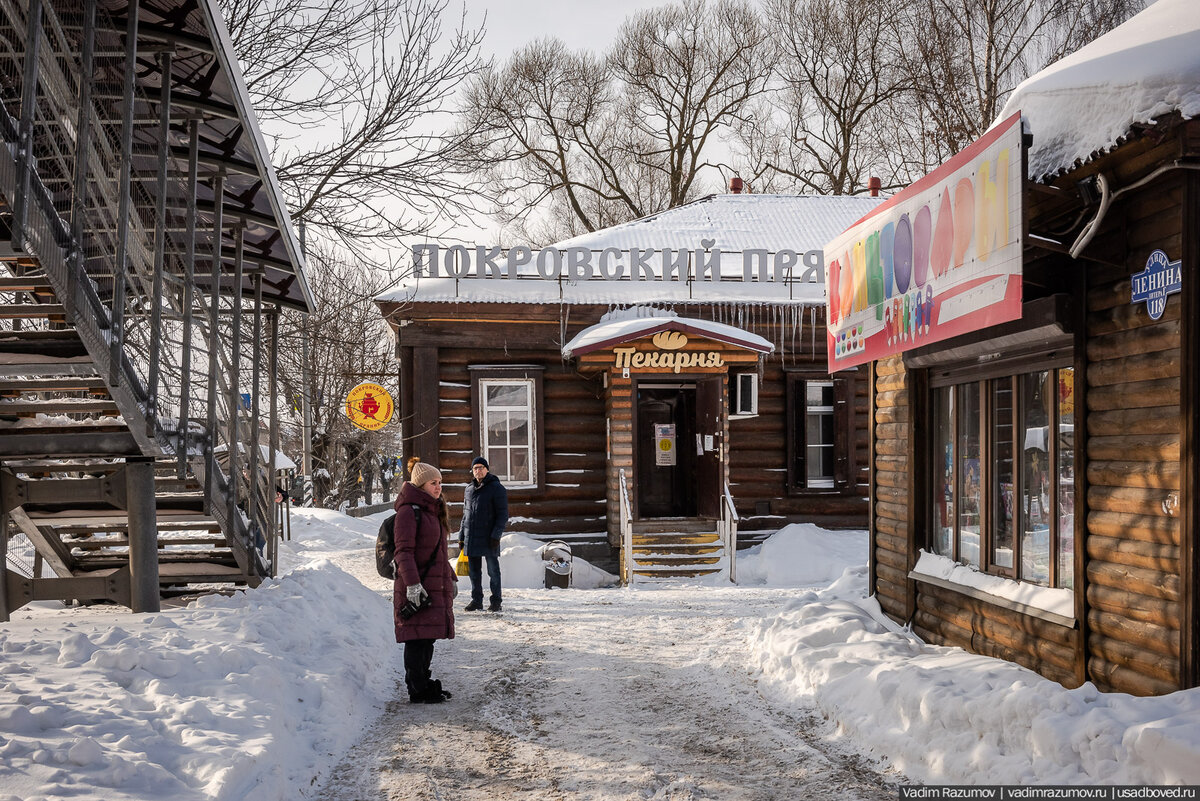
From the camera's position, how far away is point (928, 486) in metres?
8.25

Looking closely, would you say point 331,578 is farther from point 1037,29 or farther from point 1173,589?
point 1037,29

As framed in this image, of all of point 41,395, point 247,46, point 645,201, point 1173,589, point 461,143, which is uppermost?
point 645,201

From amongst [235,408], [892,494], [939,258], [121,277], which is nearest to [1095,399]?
[939,258]

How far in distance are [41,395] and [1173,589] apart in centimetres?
903

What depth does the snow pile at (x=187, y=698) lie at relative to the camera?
155 inches

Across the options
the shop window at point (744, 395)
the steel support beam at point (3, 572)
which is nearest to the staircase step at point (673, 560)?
the shop window at point (744, 395)

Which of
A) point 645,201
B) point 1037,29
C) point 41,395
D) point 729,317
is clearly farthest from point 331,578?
point 645,201

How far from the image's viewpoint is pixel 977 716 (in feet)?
16.3

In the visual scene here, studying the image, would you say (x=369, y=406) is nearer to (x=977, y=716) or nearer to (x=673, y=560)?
(x=673, y=560)

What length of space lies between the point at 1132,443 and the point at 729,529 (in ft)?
30.4

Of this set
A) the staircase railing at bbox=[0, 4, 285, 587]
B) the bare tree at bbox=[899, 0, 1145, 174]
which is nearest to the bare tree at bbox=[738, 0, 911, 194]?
the bare tree at bbox=[899, 0, 1145, 174]

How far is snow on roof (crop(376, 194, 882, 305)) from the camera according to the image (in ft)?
51.1

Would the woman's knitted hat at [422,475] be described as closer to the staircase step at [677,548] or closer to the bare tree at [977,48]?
the staircase step at [677,548]

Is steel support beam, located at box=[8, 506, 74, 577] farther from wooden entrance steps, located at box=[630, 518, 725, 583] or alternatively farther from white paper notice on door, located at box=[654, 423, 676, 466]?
white paper notice on door, located at box=[654, 423, 676, 466]
